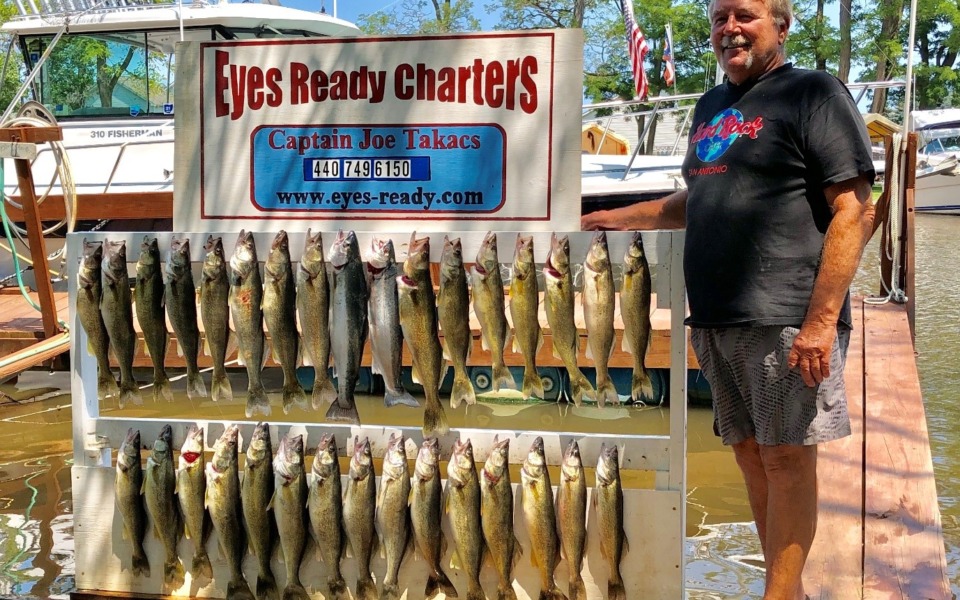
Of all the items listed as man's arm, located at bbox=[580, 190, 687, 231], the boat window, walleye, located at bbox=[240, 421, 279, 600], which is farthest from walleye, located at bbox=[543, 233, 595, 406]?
the boat window

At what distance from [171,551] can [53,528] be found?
204 cm

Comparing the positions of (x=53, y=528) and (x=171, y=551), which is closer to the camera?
(x=171, y=551)

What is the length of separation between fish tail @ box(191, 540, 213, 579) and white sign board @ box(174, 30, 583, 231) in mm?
1187

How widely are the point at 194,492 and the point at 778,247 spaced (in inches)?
84.0

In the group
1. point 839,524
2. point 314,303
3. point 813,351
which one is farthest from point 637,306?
point 839,524

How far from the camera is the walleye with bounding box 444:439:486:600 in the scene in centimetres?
312

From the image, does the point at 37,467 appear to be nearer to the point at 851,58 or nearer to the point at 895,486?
the point at 895,486

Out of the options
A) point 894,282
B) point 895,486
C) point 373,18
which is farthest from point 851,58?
point 895,486

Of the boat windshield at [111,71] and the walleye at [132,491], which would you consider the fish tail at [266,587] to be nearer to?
the walleye at [132,491]

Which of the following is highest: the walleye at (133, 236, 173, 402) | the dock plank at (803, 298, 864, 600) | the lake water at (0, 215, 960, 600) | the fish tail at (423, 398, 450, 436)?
the walleye at (133, 236, 173, 402)

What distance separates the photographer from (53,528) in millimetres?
5031

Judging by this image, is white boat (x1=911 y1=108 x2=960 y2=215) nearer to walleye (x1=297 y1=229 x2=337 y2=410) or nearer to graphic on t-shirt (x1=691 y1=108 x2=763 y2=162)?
graphic on t-shirt (x1=691 y1=108 x2=763 y2=162)

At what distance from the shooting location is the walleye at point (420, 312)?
303 centimetres

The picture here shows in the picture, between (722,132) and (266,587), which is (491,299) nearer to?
(722,132)
